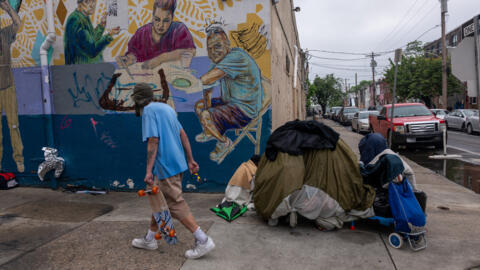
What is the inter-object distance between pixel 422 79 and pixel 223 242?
38436mm

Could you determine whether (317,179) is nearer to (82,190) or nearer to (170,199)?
(170,199)

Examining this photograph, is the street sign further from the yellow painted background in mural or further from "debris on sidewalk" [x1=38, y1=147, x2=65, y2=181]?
"debris on sidewalk" [x1=38, y1=147, x2=65, y2=181]

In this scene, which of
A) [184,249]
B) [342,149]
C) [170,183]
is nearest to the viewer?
[170,183]

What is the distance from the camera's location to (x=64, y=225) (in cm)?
425

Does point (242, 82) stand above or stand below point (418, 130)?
above

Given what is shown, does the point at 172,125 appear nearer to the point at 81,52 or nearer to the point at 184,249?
the point at 184,249

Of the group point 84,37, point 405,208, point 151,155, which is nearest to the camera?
point 151,155

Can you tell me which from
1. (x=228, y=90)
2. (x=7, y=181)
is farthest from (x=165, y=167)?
(x=7, y=181)

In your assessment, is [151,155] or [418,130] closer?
[151,155]

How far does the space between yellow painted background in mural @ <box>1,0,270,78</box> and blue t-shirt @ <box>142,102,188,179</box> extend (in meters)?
2.57

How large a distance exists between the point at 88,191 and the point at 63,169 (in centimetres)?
75

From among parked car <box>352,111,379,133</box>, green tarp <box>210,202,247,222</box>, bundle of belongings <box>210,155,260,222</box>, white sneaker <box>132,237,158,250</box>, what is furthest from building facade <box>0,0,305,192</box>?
parked car <box>352,111,379,133</box>

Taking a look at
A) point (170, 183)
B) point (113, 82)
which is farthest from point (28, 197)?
point (170, 183)

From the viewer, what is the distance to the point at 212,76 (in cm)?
555
